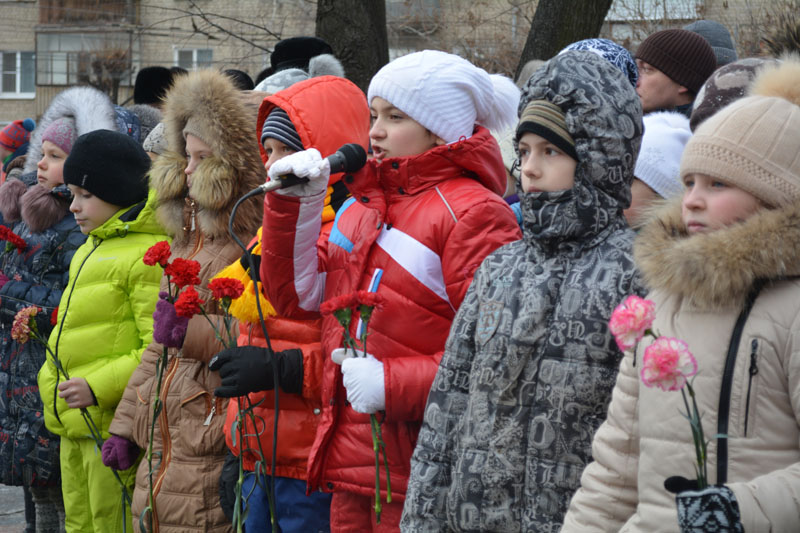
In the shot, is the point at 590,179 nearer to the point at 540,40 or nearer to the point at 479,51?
the point at 540,40

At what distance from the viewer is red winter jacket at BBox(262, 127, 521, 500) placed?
10.5 ft


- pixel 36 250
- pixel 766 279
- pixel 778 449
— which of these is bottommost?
pixel 36 250

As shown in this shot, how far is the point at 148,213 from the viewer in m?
5.22

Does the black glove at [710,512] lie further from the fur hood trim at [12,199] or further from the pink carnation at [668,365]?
the fur hood trim at [12,199]

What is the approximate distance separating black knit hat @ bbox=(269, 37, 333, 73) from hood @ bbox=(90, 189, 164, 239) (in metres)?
1.38

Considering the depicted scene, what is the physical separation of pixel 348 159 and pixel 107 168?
7.92ft

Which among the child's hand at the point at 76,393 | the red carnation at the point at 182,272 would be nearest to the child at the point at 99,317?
the child's hand at the point at 76,393

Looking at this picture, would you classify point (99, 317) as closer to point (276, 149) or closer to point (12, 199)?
point (276, 149)

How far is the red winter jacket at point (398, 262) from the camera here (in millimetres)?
3211

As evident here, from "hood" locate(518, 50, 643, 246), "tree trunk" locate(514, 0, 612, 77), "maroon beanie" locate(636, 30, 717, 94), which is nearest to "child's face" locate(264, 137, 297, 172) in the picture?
"hood" locate(518, 50, 643, 246)

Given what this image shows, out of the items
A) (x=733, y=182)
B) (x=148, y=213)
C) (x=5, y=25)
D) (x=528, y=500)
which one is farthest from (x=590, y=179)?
(x=5, y=25)

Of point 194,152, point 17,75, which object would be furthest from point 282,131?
point 17,75

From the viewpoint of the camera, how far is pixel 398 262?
3.32m

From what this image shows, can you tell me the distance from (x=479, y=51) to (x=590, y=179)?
13224mm
